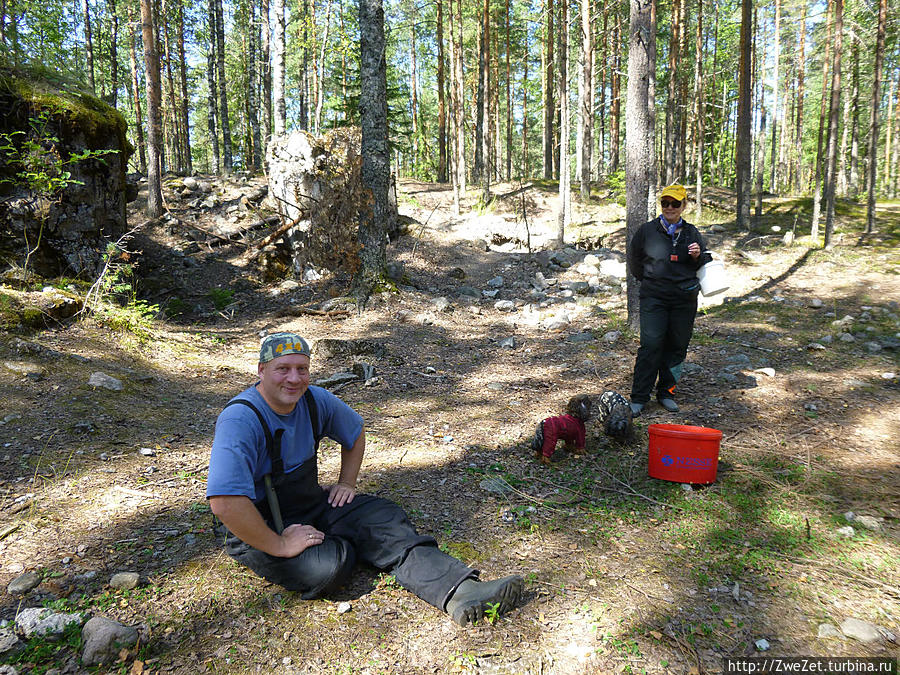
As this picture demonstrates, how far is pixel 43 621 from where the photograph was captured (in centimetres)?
231

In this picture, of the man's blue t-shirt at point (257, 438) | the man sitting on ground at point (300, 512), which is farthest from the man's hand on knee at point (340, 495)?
the man's blue t-shirt at point (257, 438)

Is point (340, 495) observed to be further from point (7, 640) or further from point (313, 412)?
point (7, 640)

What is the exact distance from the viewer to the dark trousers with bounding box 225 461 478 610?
2.54 meters

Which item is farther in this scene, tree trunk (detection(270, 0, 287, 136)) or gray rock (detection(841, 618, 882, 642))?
tree trunk (detection(270, 0, 287, 136))

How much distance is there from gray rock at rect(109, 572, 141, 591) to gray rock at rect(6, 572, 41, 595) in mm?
356

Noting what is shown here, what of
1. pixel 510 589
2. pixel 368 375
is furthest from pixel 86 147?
pixel 510 589

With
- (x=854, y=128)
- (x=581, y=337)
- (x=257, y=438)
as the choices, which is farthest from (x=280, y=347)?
(x=854, y=128)

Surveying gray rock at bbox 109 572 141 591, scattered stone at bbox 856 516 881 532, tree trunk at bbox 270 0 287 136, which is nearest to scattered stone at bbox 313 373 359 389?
gray rock at bbox 109 572 141 591

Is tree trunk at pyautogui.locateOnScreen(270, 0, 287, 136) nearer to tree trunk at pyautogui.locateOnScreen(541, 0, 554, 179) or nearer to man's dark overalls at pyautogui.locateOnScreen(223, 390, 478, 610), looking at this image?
tree trunk at pyautogui.locateOnScreen(541, 0, 554, 179)

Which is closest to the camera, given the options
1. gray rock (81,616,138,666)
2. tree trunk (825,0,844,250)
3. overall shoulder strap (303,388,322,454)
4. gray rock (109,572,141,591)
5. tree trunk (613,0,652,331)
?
gray rock (81,616,138,666)

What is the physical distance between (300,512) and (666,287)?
3.88 meters

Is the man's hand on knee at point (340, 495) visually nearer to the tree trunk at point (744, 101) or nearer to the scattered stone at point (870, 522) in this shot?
the scattered stone at point (870, 522)

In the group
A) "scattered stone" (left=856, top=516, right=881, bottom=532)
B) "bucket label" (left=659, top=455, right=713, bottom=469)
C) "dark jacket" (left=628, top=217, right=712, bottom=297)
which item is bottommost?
"scattered stone" (left=856, top=516, right=881, bottom=532)

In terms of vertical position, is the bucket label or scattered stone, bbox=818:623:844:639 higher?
the bucket label
